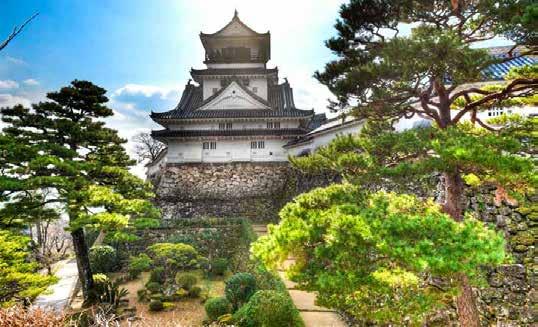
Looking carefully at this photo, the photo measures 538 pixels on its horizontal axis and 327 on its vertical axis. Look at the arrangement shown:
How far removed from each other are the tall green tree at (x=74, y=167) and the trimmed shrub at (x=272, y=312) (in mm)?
5047

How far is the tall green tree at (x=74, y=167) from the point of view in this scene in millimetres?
8914

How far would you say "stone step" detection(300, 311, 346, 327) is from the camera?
6.88m

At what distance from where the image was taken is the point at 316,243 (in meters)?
3.69

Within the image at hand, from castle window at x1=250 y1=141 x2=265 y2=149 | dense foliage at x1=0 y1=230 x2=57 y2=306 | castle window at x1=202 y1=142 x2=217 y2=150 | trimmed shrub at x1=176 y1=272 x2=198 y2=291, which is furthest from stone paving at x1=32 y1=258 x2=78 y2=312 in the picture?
castle window at x1=250 y1=141 x2=265 y2=149

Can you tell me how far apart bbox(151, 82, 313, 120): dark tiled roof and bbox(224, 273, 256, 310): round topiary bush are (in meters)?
13.7

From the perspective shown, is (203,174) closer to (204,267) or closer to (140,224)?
(204,267)

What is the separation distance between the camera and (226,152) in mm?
22422

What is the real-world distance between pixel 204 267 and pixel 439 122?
13.7m

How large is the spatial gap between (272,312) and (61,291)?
13149 millimetres

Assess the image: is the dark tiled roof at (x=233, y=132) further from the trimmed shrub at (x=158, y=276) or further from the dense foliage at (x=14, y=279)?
the dense foliage at (x=14, y=279)

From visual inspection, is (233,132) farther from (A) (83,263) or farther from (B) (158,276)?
(A) (83,263)

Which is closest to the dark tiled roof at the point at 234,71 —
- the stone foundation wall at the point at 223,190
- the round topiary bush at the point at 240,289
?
the stone foundation wall at the point at 223,190

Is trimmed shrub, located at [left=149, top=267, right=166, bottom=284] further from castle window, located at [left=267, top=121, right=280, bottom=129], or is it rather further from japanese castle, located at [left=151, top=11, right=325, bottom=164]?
castle window, located at [left=267, top=121, right=280, bottom=129]

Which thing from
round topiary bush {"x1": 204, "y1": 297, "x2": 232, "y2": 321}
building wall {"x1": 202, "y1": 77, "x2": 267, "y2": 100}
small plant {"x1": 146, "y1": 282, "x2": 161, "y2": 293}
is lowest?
small plant {"x1": 146, "y1": 282, "x2": 161, "y2": 293}
